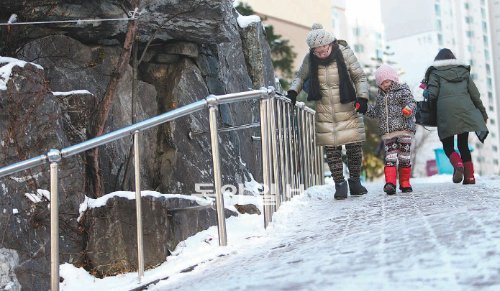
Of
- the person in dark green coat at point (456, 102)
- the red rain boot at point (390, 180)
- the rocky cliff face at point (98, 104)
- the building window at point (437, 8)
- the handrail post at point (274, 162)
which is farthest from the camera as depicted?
the building window at point (437, 8)

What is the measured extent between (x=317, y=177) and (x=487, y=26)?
78443 mm

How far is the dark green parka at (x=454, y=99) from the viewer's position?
848 cm

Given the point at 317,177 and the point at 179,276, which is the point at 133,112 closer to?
the point at 317,177

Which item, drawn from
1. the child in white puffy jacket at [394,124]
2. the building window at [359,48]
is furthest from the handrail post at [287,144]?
the building window at [359,48]

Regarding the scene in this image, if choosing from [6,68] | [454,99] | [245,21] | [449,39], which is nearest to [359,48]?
[449,39]

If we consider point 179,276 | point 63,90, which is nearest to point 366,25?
point 63,90

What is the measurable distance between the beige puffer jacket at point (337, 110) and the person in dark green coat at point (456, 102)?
4.07ft

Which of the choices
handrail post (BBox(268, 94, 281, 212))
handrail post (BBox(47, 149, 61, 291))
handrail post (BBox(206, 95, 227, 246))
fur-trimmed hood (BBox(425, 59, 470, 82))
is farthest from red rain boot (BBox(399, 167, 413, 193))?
handrail post (BBox(47, 149, 61, 291))

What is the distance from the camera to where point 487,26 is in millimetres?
83500

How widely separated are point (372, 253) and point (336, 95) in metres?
3.92

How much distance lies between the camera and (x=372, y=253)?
4012 millimetres

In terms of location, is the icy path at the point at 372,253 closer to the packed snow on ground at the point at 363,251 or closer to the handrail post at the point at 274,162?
the packed snow on ground at the point at 363,251

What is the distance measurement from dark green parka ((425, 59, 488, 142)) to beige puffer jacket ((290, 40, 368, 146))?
124 cm

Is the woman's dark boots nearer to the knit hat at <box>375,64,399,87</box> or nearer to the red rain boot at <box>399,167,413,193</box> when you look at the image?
the red rain boot at <box>399,167,413,193</box>
